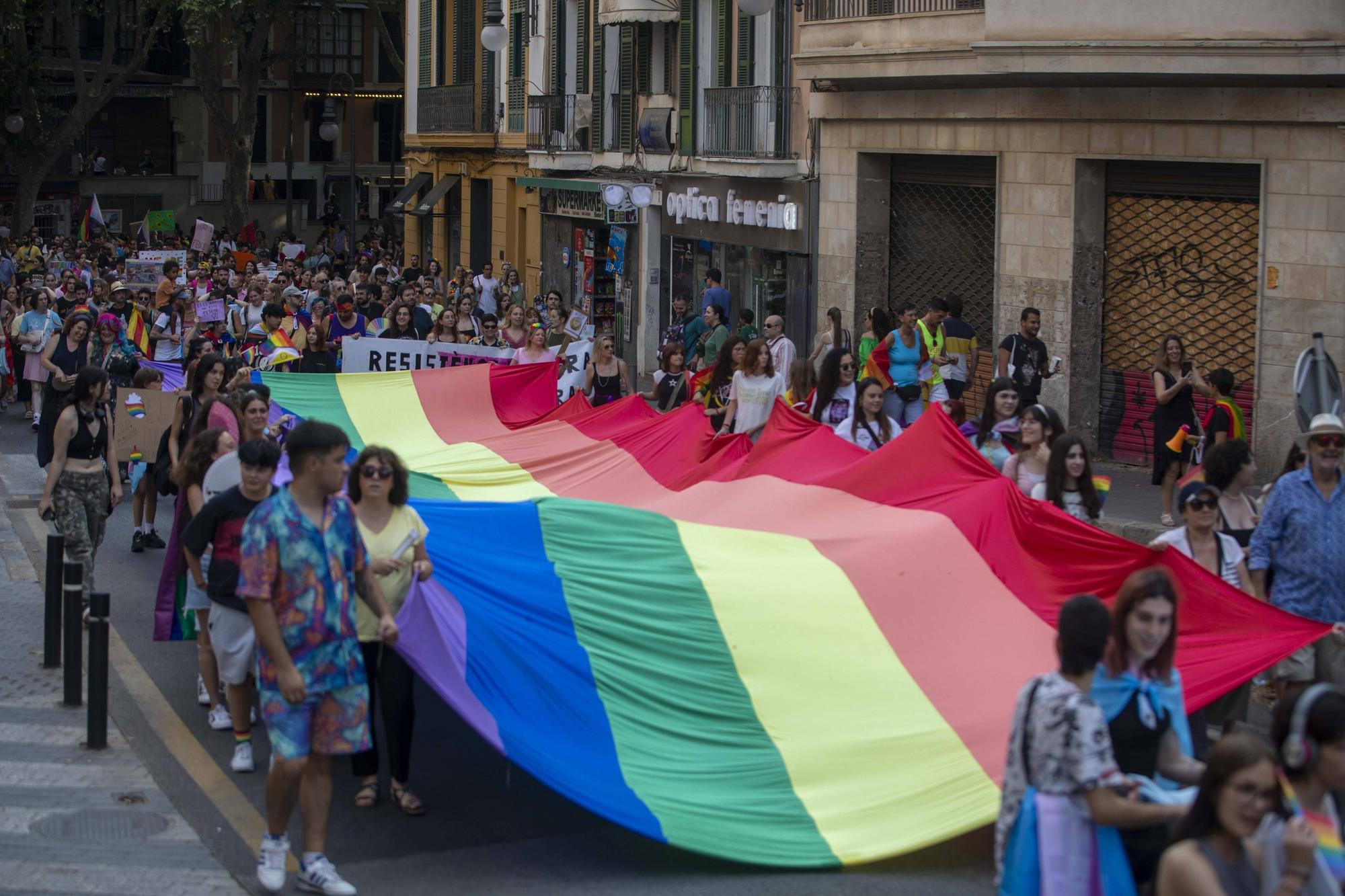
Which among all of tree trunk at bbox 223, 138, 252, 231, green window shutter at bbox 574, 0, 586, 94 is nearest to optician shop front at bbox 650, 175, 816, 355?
green window shutter at bbox 574, 0, 586, 94

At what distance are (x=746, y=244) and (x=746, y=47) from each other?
9.41 feet

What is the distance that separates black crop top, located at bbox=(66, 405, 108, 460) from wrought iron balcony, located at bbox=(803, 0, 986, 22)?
11.1 m

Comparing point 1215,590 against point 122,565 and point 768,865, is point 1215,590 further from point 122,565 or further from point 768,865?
point 122,565

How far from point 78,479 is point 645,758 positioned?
5.14m

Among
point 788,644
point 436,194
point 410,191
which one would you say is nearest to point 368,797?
point 788,644

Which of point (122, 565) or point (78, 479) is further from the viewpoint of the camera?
point (122, 565)

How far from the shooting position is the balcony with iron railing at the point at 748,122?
23516 mm

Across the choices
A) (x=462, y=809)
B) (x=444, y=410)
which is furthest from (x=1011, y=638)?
(x=444, y=410)

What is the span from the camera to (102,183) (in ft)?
184

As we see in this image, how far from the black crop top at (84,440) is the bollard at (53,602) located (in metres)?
0.68

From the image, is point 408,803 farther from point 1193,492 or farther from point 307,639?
point 1193,492

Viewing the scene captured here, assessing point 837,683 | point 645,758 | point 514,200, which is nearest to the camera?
point 645,758

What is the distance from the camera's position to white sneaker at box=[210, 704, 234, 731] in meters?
8.82

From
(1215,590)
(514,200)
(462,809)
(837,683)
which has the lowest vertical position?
(462,809)
